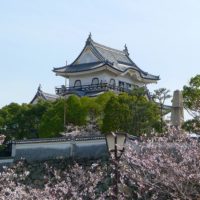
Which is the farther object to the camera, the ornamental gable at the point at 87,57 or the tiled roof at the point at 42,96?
the ornamental gable at the point at 87,57

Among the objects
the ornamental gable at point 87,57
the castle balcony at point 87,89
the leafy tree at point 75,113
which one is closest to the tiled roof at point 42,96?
the castle balcony at point 87,89

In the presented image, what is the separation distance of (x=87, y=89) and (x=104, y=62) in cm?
249

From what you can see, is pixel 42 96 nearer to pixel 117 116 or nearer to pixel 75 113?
pixel 75 113

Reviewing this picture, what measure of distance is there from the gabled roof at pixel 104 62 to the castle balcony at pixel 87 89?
1.55m

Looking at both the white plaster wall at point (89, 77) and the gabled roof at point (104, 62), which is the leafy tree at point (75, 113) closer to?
the gabled roof at point (104, 62)

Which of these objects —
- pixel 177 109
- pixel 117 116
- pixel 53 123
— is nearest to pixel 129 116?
pixel 117 116

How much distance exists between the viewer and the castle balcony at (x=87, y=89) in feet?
134

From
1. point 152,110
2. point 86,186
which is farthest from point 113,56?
point 86,186

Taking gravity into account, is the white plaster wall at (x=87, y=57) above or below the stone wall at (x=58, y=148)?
above

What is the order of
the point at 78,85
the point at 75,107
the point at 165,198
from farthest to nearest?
the point at 78,85, the point at 75,107, the point at 165,198

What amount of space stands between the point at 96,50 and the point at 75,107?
601 inches

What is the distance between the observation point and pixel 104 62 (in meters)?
42.8

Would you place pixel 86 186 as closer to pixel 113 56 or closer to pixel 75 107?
pixel 75 107

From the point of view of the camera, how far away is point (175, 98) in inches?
883
